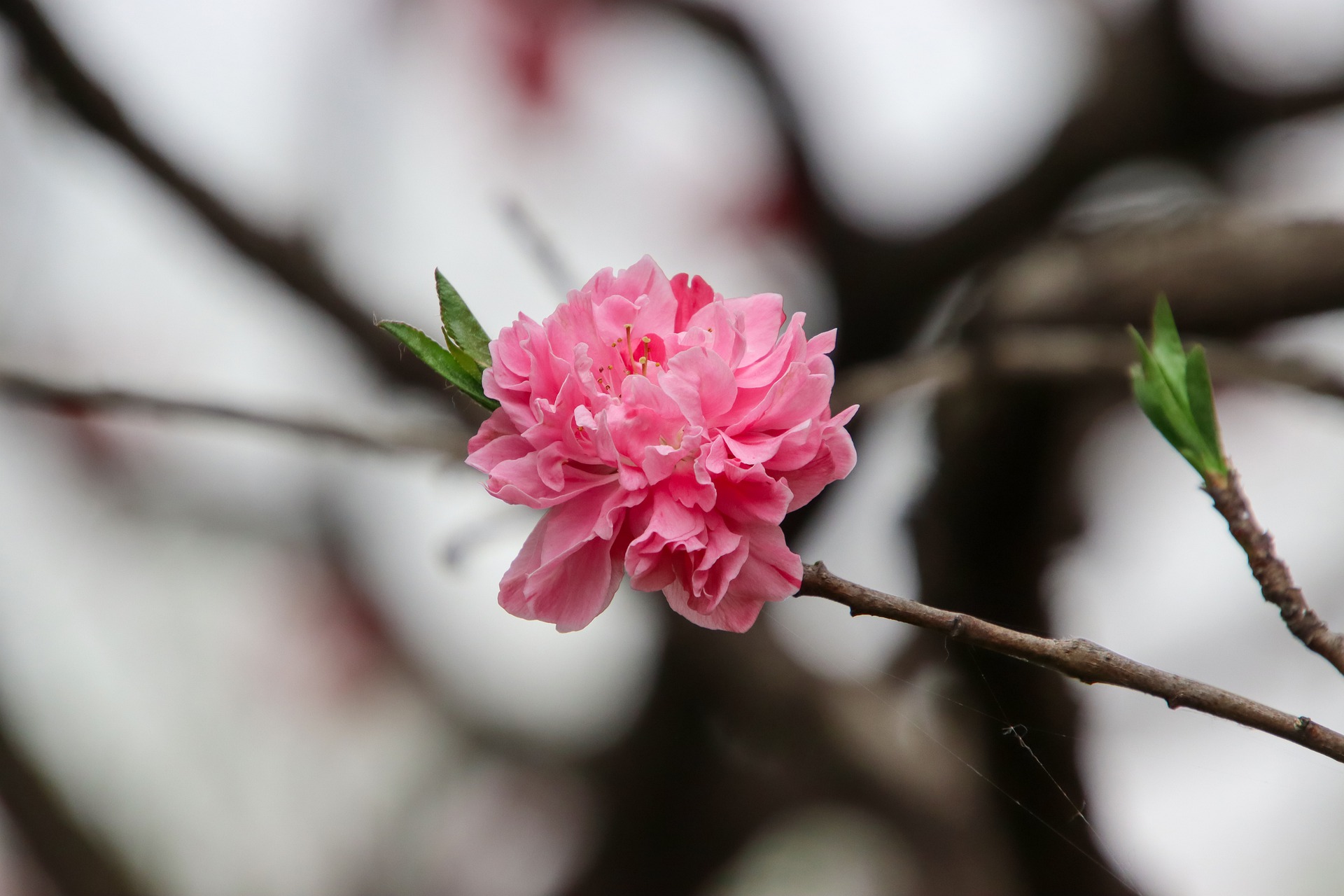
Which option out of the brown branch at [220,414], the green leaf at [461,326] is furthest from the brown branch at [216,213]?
the green leaf at [461,326]

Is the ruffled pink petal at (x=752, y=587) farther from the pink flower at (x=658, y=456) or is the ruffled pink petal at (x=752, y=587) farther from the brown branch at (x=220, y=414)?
the brown branch at (x=220, y=414)

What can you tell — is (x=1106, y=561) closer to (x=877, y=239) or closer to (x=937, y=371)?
(x=937, y=371)

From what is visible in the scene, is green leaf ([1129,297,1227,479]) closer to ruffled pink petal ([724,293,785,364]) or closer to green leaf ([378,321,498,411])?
ruffled pink petal ([724,293,785,364])

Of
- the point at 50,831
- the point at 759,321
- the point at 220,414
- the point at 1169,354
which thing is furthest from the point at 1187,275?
the point at 50,831

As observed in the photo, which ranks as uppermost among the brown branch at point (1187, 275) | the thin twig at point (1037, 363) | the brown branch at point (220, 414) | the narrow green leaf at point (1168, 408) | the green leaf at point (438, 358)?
the brown branch at point (1187, 275)

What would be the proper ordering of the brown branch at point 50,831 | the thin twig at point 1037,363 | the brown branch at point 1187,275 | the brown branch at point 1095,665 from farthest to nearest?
the brown branch at point 50,831
the brown branch at point 1187,275
the thin twig at point 1037,363
the brown branch at point 1095,665

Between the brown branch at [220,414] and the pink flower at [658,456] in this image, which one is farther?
the brown branch at [220,414]
